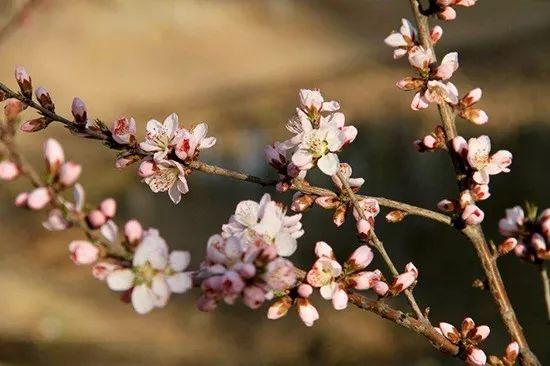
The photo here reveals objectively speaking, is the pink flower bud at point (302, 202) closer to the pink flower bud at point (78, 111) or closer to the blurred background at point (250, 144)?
the pink flower bud at point (78, 111)

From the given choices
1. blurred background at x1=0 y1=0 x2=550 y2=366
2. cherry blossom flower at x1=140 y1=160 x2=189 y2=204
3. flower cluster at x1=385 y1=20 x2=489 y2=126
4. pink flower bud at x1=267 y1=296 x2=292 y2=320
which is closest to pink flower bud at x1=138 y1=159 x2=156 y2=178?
cherry blossom flower at x1=140 y1=160 x2=189 y2=204

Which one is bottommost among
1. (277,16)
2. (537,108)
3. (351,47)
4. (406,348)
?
(406,348)

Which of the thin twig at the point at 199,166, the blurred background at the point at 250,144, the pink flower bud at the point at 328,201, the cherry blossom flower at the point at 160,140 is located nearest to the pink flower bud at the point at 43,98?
the thin twig at the point at 199,166

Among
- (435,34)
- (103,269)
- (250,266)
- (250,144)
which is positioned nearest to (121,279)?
(103,269)

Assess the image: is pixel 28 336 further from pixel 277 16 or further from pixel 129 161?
pixel 277 16

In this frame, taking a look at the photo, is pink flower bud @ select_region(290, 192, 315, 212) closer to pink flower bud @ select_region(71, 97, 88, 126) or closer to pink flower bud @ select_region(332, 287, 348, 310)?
pink flower bud @ select_region(332, 287, 348, 310)

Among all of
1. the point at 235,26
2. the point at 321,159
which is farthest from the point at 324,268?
the point at 235,26
